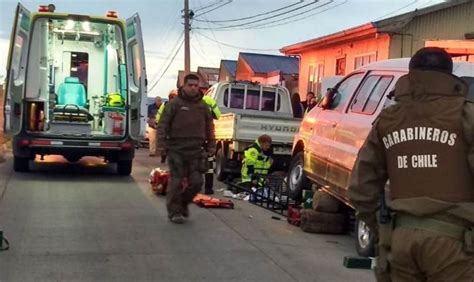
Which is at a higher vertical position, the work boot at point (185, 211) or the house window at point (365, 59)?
the house window at point (365, 59)

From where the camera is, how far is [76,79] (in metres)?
14.5

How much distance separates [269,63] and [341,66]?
14002mm

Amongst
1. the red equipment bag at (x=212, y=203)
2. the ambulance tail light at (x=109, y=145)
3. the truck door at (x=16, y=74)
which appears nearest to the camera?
the red equipment bag at (x=212, y=203)

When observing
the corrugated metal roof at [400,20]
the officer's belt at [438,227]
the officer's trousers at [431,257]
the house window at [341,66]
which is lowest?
the officer's trousers at [431,257]

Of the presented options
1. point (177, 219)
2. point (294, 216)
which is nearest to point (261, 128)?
point (294, 216)

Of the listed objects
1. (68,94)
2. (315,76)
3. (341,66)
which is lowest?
(68,94)

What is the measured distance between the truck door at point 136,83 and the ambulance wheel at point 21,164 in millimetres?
2067

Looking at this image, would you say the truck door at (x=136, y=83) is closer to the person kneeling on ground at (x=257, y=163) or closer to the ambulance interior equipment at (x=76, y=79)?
the ambulance interior equipment at (x=76, y=79)

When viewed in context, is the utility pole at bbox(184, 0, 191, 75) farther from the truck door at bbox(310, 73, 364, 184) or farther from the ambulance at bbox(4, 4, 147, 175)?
the truck door at bbox(310, 73, 364, 184)

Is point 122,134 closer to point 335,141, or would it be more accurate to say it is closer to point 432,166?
point 335,141

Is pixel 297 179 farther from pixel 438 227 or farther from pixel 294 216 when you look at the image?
pixel 438 227

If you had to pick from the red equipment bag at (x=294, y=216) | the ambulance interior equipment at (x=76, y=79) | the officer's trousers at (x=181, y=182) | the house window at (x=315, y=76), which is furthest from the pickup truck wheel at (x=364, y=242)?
the house window at (x=315, y=76)

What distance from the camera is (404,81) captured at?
3383 mm

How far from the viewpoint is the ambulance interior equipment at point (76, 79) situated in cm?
1284
